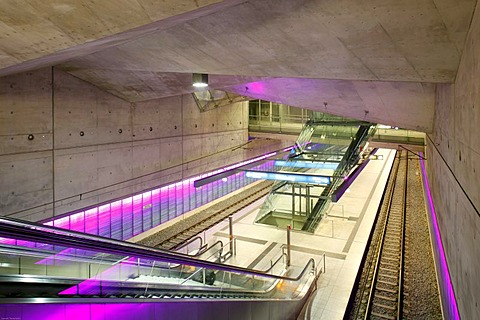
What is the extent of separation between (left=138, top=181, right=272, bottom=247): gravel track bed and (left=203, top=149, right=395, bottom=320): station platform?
3.43 ft

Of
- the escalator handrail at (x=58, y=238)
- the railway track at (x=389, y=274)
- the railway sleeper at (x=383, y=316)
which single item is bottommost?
the railway sleeper at (x=383, y=316)

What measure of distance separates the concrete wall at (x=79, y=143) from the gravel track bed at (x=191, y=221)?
1.89 metres

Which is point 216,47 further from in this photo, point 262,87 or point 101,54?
point 262,87

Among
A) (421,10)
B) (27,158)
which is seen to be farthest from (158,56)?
(27,158)

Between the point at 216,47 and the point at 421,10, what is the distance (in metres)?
2.86

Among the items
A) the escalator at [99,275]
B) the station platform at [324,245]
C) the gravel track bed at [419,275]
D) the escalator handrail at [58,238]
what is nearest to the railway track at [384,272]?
the gravel track bed at [419,275]

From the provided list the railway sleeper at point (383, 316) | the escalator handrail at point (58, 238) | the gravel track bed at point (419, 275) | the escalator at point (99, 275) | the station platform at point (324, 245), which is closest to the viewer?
the escalator handrail at point (58, 238)

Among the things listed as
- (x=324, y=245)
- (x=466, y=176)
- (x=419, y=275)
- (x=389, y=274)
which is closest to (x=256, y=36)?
(x=466, y=176)

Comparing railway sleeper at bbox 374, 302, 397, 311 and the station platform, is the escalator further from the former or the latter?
railway sleeper at bbox 374, 302, 397, 311

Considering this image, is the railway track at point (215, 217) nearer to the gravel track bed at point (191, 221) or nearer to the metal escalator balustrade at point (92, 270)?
the gravel track bed at point (191, 221)

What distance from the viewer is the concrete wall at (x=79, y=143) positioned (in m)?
7.70

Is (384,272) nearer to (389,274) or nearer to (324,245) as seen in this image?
(389,274)

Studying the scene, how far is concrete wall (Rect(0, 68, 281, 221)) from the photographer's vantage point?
770 centimetres

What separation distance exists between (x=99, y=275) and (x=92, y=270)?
0.22 meters
